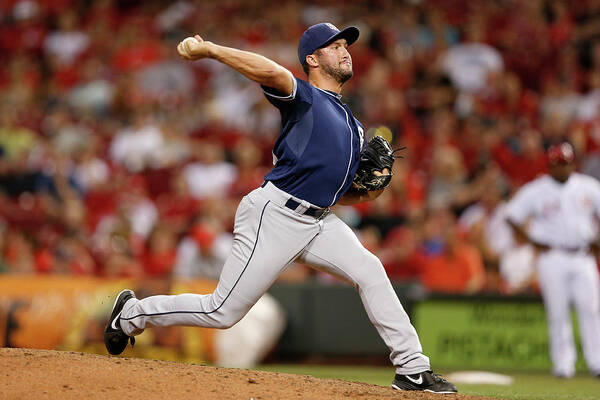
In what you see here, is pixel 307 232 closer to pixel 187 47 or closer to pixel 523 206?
pixel 187 47

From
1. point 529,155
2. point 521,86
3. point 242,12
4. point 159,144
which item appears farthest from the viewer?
point 242,12

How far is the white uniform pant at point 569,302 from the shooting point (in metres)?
8.61

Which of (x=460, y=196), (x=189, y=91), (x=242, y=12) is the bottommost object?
(x=460, y=196)

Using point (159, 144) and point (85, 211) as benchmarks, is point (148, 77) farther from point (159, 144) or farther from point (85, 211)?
Result: point (85, 211)

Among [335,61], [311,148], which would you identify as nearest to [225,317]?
[311,148]

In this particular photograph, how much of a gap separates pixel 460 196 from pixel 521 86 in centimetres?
248

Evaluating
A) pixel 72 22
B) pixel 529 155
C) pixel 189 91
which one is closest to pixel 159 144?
pixel 189 91

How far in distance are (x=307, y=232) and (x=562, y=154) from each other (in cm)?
471

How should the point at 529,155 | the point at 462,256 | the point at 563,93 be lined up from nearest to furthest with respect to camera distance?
the point at 462,256 → the point at 529,155 → the point at 563,93

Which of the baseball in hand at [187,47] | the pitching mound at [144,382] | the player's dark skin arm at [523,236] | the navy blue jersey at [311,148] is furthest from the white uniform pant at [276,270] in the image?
the player's dark skin arm at [523,236]

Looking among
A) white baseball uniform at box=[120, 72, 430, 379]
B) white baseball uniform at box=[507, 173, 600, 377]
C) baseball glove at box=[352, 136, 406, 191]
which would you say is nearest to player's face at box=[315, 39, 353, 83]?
white baseball uniform at box=[120, 72, 430, 379]

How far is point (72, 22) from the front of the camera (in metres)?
16.9

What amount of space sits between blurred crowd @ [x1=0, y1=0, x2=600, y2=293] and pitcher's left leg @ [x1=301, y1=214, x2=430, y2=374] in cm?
540

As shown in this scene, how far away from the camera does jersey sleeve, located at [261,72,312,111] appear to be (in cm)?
472
